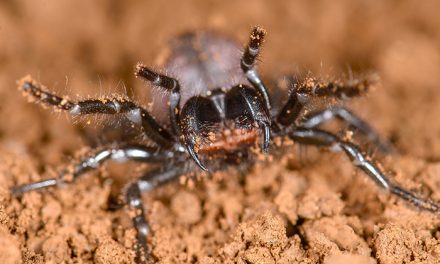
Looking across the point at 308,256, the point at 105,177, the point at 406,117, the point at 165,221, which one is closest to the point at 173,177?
the point at 165,221

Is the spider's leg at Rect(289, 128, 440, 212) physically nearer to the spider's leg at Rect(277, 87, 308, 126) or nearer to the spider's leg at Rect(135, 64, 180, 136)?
the spider's leg at Rect(277, 87, 308, 126)

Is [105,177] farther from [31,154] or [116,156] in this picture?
[31,154]

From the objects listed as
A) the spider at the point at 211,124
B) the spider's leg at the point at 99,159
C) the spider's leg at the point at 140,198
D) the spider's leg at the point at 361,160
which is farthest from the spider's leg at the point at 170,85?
the spider's leg at the point at 361,160

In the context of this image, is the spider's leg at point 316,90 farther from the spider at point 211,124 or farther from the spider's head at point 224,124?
the spider's head at point 224,124

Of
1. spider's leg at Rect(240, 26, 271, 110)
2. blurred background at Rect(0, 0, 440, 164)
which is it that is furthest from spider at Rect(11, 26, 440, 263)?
blurred background at Rect(0, 0, 440, 164)

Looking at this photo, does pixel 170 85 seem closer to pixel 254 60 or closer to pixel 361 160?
pixel 254 60
